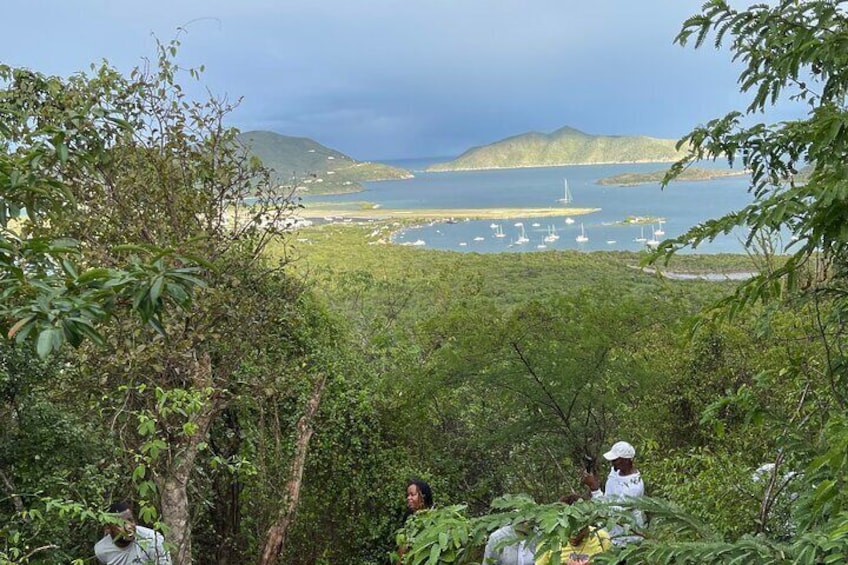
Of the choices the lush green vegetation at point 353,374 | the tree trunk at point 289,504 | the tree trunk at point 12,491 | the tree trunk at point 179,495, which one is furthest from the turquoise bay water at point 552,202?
the tree trunk at point 12,491

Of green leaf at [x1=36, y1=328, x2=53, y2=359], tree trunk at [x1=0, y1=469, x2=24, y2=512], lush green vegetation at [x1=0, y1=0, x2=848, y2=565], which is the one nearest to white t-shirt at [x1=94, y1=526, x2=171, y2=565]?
lush green vegetation at [x1=0, y1=0, x2=848, y2=565]

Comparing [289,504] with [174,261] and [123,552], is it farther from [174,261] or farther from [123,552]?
[174,261]

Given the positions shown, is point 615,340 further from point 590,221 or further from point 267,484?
point 590,221

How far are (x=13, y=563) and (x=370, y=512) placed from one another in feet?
15.8

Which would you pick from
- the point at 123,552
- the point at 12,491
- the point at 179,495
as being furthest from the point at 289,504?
the point at 12,491

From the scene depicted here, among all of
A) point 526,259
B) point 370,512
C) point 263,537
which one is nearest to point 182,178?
point 263,537

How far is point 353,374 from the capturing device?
7.40m

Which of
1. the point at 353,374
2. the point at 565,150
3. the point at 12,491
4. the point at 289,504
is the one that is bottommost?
the point at 289,504

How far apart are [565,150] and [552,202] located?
64.0 m

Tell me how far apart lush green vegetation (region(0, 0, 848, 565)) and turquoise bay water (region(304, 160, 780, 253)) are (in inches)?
327

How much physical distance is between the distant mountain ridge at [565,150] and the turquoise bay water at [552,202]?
2.28m

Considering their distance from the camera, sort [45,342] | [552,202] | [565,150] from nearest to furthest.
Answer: [45,342], [552,202], [565,150]

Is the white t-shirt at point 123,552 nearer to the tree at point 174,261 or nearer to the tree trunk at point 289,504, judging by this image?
the tree at point 174,261

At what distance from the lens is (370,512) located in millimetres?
6805
